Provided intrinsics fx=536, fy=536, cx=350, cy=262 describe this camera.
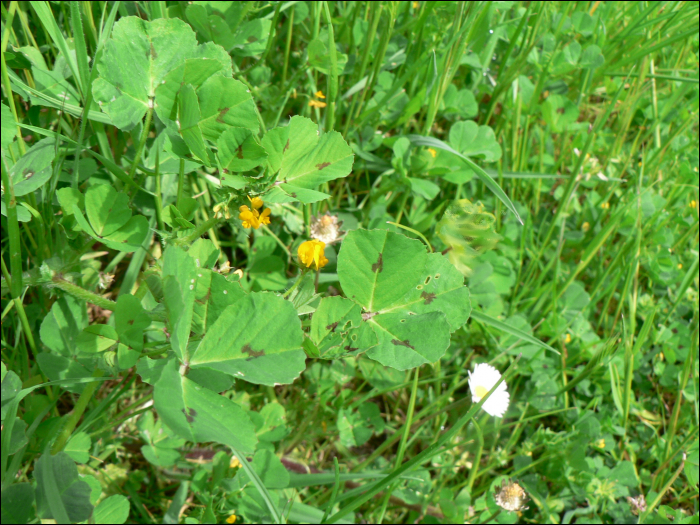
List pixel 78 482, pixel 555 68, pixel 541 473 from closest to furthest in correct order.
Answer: pixel 78 482 < pixel 541 473 < pixel 555 68

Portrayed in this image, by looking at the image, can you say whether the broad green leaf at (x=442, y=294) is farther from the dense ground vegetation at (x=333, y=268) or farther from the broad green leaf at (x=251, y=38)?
the broad green leaf at (x=251, y=38)

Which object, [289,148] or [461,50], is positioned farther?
[461,50]

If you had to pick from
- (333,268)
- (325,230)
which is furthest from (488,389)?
(325,230)

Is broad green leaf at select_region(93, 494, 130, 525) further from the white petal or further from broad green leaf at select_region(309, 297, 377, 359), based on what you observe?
the white petal

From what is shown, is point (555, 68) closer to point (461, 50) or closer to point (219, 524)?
point (461, 50)

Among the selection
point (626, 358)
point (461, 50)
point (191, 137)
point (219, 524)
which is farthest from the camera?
point (626, 358)

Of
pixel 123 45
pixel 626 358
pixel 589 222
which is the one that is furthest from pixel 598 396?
pixel 123 45
